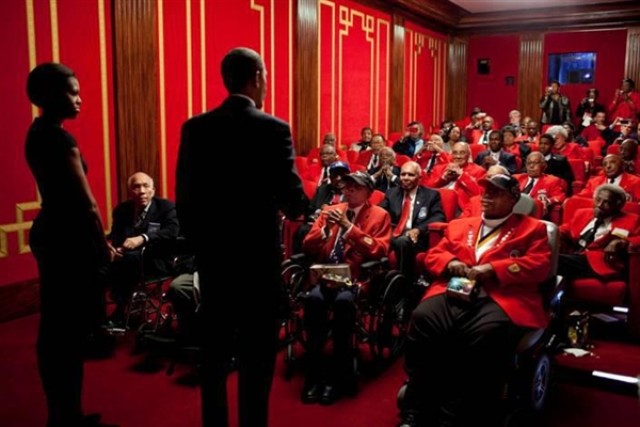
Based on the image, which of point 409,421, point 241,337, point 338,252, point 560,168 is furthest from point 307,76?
point 241,337

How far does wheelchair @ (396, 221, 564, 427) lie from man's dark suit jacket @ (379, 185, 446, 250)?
47.2 inches

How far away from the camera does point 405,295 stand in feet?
11.2

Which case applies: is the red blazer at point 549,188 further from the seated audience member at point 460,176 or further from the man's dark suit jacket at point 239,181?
the man's dark suit jacket at point 239,181

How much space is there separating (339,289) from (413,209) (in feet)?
4.18

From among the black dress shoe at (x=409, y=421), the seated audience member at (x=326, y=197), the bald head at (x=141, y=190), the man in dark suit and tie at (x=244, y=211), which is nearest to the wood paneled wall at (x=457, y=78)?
the seated audience member at (x=326, y=197)

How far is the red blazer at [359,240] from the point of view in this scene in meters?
3.21

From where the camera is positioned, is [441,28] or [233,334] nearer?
[233,334]

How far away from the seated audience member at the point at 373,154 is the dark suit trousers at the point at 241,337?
4.72 metres

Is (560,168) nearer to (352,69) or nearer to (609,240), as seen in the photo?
(609,240)

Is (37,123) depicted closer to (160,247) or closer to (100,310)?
(100,310)

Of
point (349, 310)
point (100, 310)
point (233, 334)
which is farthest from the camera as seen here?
point (349, 310)

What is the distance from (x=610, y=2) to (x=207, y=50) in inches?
302

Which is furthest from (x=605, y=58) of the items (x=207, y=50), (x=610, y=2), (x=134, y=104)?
(x=134, y=104)

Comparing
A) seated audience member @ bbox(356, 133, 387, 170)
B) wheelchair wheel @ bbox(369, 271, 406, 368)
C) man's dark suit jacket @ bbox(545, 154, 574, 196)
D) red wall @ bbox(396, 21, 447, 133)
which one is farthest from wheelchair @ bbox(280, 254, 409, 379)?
red wall @ bbox(396, 21, 447, 133)
